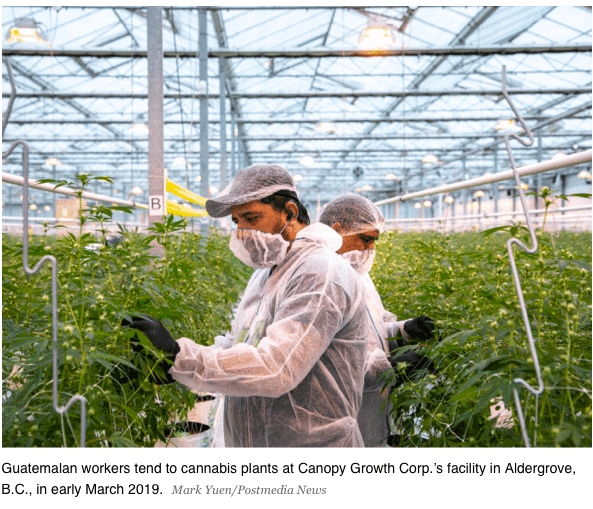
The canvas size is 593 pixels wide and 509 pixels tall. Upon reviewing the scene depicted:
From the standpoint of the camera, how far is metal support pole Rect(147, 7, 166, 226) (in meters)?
2.70

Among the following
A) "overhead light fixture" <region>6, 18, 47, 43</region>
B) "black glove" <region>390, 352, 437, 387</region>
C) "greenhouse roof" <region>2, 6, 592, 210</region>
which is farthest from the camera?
"greenhouse roof" <region>2, 6, 592, 210</region>

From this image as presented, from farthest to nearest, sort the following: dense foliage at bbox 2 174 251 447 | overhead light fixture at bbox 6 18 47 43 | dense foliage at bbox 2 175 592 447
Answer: overhead light fixture at bbox 6 18 47 43, dense foliage at bbox 2 174 251 447, dense foliage at bbox 2 175 592 447

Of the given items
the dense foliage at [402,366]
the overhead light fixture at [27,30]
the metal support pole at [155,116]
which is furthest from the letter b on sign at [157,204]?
the overhead light fixture at [27,30]

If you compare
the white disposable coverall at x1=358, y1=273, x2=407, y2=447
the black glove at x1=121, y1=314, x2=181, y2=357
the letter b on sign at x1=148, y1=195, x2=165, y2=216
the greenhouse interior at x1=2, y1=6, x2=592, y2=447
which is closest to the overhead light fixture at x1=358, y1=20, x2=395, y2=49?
the greenhouse interior at x1=2, y1=6, x2=592, y2=447

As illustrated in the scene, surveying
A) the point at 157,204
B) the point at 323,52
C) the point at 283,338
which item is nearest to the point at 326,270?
the point at 283,338

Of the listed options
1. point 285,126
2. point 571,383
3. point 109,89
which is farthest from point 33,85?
point 571,383

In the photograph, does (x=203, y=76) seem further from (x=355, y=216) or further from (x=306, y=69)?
(x=355, y=216)

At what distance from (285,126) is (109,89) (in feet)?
19.5

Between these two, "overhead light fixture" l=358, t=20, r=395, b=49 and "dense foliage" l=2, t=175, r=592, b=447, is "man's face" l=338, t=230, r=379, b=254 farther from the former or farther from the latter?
"overhead light fixture" l=358, t=20, r=395, b=49

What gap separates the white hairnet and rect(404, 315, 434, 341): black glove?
1.71 feet

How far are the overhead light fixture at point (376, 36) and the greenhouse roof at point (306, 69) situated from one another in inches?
1.7

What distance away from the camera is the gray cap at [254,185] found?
1.22 meters

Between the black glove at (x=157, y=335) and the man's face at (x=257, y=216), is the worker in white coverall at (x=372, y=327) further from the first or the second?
the black glove at (x=157, y=335)
